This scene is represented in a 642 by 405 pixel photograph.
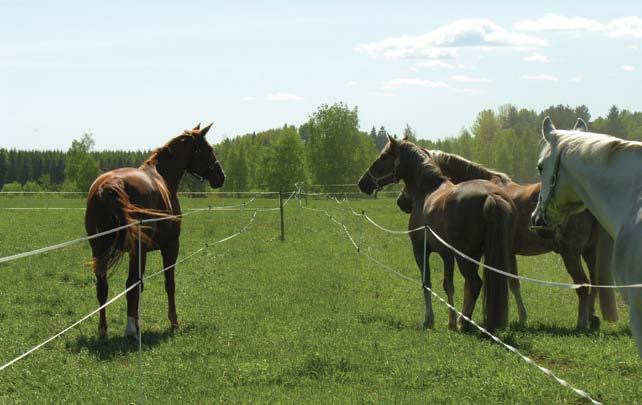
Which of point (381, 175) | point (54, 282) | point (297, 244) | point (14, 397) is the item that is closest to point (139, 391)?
point (14, 397)

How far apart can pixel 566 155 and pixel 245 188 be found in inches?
3723

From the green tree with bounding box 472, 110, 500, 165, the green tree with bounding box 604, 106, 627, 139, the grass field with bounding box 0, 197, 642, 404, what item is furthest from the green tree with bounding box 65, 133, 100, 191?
the grass field with bounding box 0, 197, 642, 404

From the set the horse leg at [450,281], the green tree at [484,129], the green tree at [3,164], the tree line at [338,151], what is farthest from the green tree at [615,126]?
the green tree at [3,164]

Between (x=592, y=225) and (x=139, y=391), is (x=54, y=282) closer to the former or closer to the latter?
(x=139, y=391)

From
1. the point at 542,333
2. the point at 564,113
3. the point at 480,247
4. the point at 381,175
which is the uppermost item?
the point at 564,113

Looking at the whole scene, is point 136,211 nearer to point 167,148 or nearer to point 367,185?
point 167,148

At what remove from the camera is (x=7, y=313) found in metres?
9.75

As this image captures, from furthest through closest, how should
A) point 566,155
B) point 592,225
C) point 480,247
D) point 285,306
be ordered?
point 285,306 → point 592,225 → point 480,247 → point 566,155

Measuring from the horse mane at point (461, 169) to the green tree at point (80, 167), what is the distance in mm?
85140

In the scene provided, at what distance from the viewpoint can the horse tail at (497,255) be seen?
7.93 m

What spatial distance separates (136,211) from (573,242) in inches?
224

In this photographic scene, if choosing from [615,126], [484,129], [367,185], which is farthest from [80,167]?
[367,185]

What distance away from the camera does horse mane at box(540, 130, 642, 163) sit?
14.4 ft

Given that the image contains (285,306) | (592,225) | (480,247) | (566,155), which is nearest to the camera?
(566,155)
